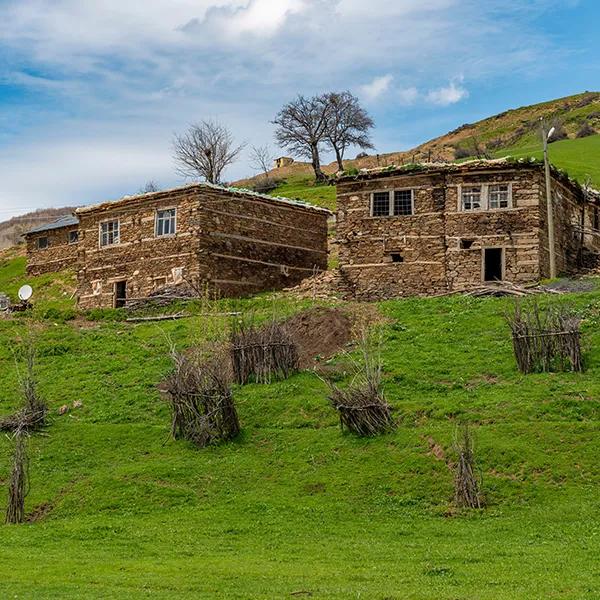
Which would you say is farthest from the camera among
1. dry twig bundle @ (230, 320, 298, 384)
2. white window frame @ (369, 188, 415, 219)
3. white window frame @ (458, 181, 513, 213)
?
white window frame @ (369, 188, 415, 219)

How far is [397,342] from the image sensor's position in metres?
27.8

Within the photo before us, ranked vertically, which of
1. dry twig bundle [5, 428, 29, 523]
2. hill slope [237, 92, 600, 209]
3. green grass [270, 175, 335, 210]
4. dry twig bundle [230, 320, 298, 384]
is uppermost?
hill slope [237, 92, 600, 209]

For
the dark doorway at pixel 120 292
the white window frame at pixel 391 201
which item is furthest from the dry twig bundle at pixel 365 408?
the dark doorway at pixel 120 292

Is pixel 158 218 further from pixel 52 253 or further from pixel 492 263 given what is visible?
pixel 52 253

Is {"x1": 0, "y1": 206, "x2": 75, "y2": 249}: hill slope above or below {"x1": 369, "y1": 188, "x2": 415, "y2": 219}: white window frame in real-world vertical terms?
above

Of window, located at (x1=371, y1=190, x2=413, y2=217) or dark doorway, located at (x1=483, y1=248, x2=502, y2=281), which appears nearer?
dark doorway, located at (x1=483, y1=248, x2=502, y2=281)

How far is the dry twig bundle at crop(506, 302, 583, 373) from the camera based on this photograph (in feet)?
77.3

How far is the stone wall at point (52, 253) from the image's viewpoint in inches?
2419

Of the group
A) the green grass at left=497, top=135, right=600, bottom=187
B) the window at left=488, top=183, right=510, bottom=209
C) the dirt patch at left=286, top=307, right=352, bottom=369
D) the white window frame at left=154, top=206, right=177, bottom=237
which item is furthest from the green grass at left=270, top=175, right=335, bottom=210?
the dirt patch at left=286, top=307, right=352, bottom=369

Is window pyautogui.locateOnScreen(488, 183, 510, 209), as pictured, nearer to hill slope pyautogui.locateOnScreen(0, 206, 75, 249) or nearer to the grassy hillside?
the grassy hillside

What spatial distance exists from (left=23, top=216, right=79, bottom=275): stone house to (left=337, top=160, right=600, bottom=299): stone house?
26169 millimetres

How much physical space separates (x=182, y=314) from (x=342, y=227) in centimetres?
766

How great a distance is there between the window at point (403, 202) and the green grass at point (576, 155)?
101ft

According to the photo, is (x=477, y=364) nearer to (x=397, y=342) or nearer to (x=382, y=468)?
(x=397, y=342)
